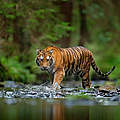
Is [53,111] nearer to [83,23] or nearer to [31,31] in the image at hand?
[31,31]

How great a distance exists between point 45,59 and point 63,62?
56 centimetres

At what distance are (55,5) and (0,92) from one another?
23.6ft

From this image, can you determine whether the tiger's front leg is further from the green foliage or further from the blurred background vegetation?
the green foliage

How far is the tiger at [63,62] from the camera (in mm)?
8961

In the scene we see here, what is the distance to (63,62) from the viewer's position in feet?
30.5

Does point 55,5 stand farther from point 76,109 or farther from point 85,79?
point 76,109

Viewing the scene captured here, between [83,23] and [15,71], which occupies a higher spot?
[83,23]

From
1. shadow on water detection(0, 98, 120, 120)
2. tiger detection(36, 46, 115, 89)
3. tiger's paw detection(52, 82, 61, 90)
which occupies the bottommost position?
shadow on water detection(0, 98, 120, 120)

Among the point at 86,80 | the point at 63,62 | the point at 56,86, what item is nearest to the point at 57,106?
the point at 56,86

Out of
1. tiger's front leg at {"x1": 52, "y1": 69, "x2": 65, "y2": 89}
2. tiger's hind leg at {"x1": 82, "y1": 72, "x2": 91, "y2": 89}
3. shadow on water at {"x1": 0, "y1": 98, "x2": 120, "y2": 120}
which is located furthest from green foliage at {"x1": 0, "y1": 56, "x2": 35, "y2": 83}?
shadow on water at {"x1": 0, "y1": 98, "x2": 120, "y2": 120}

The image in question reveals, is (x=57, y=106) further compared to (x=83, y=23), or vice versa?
(x=83, y=23)

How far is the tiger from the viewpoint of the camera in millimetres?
8961

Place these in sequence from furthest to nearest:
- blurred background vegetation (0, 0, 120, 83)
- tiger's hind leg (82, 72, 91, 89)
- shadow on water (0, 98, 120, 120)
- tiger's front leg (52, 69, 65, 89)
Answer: blurred background vegetation (0, 0, 120, 83), tiger's hind leg (82, 72, 91, 89), tiger's front leg (52, 69, 65, 89), shadow on water (0, 98, 120, 120)

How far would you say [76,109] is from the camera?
5.87m
